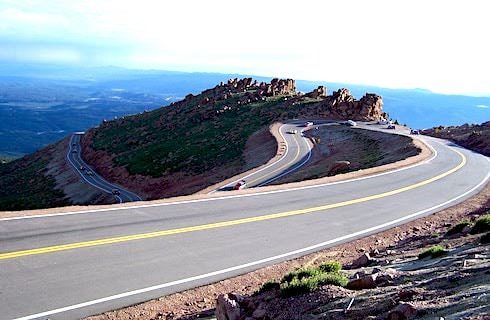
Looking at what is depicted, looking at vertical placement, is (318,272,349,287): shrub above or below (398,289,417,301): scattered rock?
below

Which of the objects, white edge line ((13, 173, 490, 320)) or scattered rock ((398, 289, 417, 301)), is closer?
scattered rock ((398, 289, 417, 301))

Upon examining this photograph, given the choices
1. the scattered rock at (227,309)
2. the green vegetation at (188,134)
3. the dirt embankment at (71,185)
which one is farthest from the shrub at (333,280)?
the dirt embankment at (71,185)

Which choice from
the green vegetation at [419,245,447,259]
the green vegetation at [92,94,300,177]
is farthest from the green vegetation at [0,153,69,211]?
the green vegetation at [419,245,447,259]

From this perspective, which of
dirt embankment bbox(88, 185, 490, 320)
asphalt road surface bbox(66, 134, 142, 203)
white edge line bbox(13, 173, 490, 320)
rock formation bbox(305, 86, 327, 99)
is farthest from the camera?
rock formation bbox(305, 86, 327, 99)

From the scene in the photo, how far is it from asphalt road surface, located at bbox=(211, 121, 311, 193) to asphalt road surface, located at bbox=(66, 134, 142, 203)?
1696cm

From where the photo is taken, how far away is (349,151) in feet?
152

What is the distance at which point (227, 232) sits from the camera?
14336 millimetres

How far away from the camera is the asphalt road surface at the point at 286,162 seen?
3861 cm

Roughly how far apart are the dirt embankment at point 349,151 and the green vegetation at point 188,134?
383 inches

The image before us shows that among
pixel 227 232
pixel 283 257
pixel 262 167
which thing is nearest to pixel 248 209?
pixel 227 232

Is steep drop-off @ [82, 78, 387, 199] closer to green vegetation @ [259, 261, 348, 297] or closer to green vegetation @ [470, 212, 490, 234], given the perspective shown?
green vegetation @ [470, 212, 490, 234]

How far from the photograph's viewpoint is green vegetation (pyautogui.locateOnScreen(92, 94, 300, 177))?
5969 centimetres

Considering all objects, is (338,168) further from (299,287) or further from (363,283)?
(299,287)

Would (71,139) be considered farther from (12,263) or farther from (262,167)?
(12,263)
